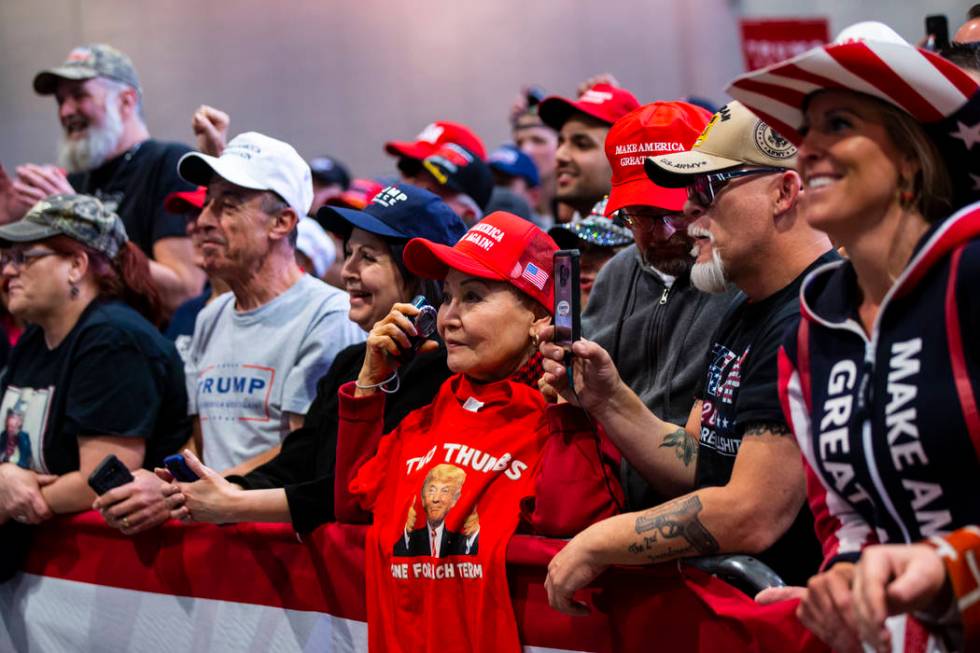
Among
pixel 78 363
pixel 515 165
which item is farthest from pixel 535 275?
A: pixel 515 165

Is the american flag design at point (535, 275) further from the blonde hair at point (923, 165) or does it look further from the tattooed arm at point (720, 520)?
the blonde hair at point (923, 165)

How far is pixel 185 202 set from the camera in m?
4.67

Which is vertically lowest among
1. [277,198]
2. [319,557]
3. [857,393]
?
[319,557]

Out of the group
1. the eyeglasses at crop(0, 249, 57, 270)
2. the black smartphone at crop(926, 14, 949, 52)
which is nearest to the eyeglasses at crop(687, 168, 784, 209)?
the black smartphone at crop(926, 14, 949, 52)

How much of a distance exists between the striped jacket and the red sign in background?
6.93 m

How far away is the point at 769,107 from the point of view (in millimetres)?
2158

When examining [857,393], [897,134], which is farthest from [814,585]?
[897,134]

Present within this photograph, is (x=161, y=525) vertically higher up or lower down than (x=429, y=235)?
lower down

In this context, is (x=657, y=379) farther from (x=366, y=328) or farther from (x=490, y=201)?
(x=490, y=201)

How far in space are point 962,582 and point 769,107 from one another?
0.89m

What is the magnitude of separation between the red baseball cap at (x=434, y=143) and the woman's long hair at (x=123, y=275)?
5.17 ft

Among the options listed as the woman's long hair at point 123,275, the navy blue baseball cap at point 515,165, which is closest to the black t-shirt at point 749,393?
the woman's long hair at point 123,275

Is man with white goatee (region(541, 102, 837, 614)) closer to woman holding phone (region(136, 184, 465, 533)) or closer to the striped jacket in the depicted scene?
the striped jacket

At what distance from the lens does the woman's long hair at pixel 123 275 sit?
13.6 feet
